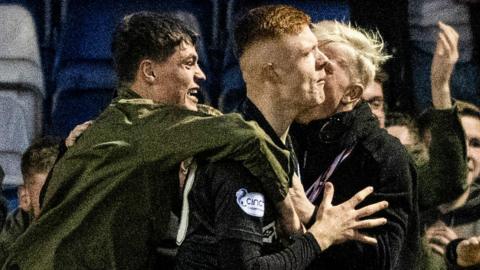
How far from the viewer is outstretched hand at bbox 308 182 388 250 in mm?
2678

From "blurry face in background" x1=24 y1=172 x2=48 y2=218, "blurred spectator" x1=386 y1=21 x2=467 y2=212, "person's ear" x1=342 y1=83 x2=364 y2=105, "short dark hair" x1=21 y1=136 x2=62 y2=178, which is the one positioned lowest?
"blurry face in background" x1=24 y1=172 x2=48 y2=218

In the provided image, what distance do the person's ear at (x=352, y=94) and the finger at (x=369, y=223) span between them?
14.9 inches

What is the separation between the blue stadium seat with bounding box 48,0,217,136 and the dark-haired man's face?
2199mm

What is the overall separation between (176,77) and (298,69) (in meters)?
0.35

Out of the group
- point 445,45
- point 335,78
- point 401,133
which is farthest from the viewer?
point 401,133

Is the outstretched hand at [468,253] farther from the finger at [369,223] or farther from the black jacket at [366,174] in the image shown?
the finger at [369,223]

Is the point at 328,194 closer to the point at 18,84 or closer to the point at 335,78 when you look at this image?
the point at 335,78

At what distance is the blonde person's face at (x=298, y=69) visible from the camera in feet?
8.89

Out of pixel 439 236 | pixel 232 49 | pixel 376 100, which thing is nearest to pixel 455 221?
pixel 439 236

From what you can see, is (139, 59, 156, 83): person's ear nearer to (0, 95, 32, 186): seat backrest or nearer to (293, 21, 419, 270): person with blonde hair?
(293, 21, 419, 270): person with blonde hair

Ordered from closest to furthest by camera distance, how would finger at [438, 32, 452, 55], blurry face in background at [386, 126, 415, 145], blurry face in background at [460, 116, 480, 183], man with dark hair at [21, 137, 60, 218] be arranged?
finger at [438, 32, 452, 55] → man with dark hair at [21, 137, 60, 218] → blurry face in background at [386, 126, 415, 145] → blurry face in background at [460, 116, 480, 183]

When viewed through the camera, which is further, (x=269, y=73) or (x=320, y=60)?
(x=320, y=60)

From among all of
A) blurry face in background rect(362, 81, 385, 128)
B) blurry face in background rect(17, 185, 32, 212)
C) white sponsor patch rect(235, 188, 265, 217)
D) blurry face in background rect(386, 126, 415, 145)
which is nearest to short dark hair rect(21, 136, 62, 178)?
blurry face in background rect(17, 185, 32, 212)

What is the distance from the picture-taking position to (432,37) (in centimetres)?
516
